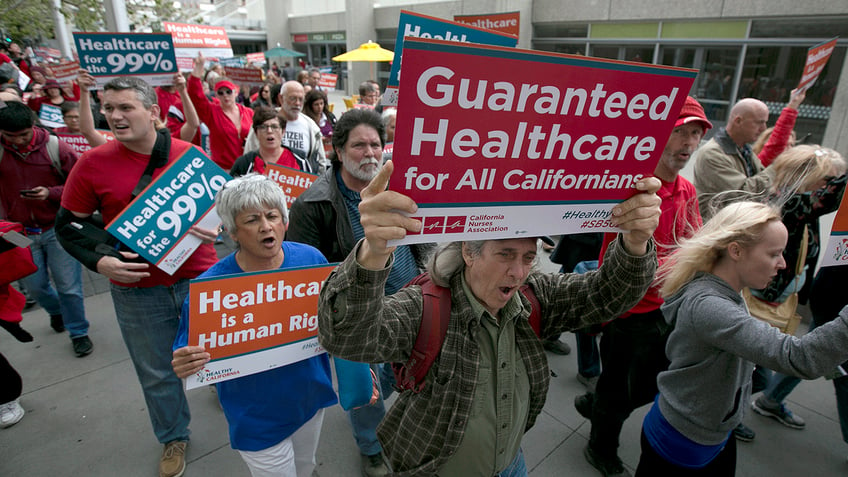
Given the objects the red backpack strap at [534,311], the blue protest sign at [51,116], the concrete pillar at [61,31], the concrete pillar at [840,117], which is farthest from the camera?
the concrete pillar at [61,31]

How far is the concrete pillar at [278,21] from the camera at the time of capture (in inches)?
1093

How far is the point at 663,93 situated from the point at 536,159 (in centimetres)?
44

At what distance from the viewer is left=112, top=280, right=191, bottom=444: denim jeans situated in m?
2.61

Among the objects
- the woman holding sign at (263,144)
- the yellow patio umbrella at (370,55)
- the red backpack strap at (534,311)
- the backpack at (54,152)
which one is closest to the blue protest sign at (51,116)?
the backpack at (54,152)

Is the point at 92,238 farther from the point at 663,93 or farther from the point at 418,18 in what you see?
the point at 663,93

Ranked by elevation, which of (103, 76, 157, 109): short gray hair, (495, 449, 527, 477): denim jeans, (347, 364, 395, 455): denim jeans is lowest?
(347, 364, 395, 455): denim jeans

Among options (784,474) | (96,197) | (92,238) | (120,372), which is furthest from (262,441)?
(784,474)

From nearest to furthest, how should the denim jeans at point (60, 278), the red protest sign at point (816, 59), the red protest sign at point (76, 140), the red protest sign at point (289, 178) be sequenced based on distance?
the red protest sign at point (289, 178) < the denim jeans at point (60, 278) < the red protest sign at point (816, 59) < the red protest sign at point (76, 140)

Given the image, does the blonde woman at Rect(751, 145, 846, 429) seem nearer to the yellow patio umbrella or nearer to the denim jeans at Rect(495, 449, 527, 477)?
the denim jeans at Rect(495, 449, 527, 477)

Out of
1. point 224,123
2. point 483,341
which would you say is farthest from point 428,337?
point 224,123

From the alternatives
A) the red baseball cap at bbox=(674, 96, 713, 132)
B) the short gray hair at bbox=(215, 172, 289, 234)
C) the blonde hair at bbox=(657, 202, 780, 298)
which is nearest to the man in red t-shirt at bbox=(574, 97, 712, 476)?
the red baseball cap at bbox=(674, 96, 713, 132)

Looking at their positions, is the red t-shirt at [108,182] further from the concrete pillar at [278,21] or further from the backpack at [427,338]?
the concrete pillar at [278,21]

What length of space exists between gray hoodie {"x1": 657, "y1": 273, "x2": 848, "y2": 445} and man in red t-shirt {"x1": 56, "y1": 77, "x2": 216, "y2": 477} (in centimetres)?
262

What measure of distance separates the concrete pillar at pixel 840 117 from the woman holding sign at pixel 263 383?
11.1 meters
